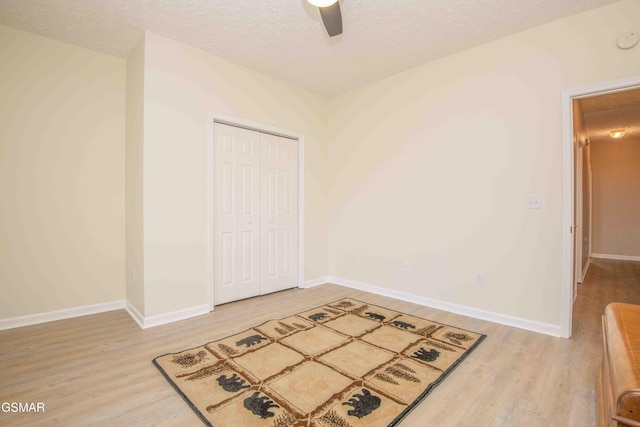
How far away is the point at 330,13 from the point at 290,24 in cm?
84

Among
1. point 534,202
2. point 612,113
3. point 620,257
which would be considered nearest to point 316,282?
point 534,202

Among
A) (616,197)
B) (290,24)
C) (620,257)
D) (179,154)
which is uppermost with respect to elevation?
(290,24)

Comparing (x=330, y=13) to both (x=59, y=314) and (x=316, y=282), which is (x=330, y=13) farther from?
(x=59, y=314)

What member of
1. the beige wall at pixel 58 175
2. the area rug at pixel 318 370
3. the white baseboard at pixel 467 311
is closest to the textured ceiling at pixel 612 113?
the white baseboard at pixel 467 311

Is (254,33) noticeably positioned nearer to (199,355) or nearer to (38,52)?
(38,52)

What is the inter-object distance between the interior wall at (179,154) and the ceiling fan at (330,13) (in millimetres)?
1678

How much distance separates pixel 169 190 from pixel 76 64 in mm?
1691

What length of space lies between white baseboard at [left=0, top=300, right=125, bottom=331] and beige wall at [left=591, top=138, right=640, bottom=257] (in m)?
9.20

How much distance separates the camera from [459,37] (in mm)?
2793

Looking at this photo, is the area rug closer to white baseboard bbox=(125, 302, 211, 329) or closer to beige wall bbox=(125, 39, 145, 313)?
white baseboard bbox=(125, 302, 211, 329)

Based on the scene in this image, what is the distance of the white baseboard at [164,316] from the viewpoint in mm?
2756

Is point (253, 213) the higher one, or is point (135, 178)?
point (135, 178)

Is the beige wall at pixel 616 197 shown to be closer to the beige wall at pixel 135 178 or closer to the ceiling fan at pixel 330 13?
the ceiling fan at pixel 330 13

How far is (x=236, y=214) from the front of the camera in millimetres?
3480
